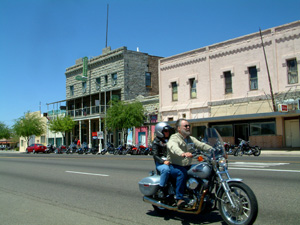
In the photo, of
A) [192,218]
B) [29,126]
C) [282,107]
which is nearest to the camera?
[192,218]

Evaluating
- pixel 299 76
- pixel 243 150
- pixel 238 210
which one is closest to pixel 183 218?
pixel 238 210

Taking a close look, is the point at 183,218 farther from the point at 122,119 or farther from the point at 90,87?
the point at 90,87

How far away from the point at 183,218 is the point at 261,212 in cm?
149

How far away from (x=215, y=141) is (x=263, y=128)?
22.5 meters

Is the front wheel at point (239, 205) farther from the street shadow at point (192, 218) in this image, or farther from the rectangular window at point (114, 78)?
the rectangular window at point (114, 78)

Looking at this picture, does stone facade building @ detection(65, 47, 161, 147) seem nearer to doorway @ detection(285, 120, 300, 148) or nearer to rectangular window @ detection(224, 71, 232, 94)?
rectangular window @ detection(224, 71, 232, 94)

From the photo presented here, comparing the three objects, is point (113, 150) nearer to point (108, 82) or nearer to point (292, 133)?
point (108, 82)

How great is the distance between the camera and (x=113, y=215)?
20.9ft

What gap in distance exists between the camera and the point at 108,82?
43.2 meters

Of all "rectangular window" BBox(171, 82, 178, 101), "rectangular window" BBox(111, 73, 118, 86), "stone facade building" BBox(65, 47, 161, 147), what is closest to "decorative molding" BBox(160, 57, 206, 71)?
"rectangular window" BBox(171, 82, 178, 101)

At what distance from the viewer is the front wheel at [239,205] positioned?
15.5 feet

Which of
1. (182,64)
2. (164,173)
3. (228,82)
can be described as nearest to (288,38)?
(228,82)

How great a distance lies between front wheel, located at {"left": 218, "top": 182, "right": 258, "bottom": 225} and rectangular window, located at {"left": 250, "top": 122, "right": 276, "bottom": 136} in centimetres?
2235

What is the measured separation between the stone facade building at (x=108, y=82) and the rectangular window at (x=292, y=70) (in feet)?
68.8
